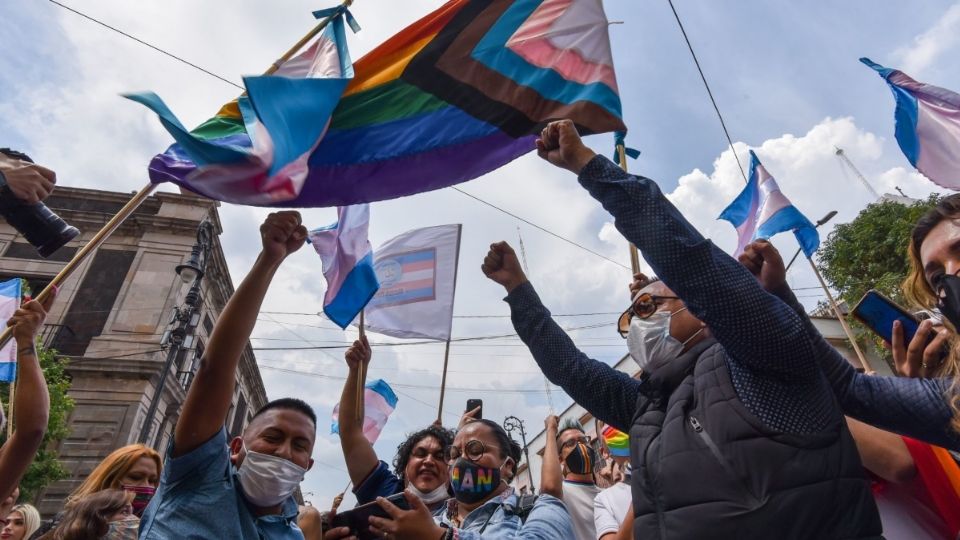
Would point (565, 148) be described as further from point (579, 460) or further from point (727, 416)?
point (579, 460)

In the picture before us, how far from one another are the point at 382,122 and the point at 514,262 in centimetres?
132

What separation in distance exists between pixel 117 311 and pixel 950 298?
21.1 meters

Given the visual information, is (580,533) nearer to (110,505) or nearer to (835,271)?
(110,505)

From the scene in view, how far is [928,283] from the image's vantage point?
2.01 meters

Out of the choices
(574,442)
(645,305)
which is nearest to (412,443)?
(574,442)

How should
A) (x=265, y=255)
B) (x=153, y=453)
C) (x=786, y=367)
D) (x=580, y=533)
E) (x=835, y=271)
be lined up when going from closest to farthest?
(x=786, y=367)
(x=265, y=255)
(x=153, y=453)
(x=580, y=533)
(x=835, y=271)

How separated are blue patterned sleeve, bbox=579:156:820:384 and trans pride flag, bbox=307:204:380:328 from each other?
8.82 feet

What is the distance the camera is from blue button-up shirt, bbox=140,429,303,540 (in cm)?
172

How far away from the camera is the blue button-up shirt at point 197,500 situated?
172 centimetres

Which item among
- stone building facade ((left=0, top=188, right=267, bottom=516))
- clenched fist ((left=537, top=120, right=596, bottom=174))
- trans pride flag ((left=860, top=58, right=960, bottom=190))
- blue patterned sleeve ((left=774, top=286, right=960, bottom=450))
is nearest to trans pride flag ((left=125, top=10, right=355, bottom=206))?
clenched fist ((left=537, top=120, right=596, bottom=174))

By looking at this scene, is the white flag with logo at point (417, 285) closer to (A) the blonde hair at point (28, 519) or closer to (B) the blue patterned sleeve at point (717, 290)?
(A) the blonde hair at point (28, 519)

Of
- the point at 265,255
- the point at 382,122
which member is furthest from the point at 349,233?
the point at 265,255

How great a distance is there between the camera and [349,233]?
4.06 m

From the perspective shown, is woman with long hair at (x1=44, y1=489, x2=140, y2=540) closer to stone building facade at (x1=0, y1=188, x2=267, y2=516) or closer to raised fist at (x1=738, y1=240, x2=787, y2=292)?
raised fist at (x1=738, y1=240, x2=787, y2=292)
